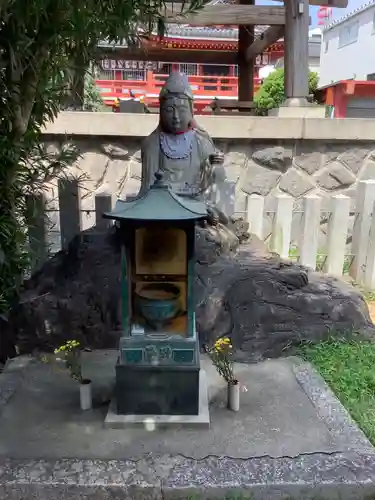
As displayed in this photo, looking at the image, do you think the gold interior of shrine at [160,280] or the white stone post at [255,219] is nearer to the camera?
the gold interior of shrine at [160,280]

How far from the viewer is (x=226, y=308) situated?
350 cm

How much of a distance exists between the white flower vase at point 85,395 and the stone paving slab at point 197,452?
4 centimetres

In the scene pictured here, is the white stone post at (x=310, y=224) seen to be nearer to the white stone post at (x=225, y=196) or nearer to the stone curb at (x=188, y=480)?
the white stone post at (x=225, y=196)

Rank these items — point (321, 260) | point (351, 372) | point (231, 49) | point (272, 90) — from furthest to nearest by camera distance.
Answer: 1. point (272, 90)
2. point (231, 49)
3. point (321, 260)
4. point (351, 372)

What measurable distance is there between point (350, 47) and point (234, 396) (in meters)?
24.4

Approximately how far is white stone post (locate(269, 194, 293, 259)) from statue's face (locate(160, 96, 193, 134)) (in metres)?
1.49

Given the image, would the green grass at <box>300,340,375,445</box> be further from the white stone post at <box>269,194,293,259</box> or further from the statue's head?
the statue's head

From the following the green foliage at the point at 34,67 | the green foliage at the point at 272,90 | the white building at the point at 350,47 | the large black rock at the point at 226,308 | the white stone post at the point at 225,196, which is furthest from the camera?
the white building at the point at 350,47

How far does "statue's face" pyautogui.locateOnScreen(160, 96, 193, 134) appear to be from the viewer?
418 cm

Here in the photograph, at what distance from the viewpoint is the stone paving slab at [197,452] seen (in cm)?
209

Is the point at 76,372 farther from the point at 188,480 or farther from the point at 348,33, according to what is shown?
the point at 348,33

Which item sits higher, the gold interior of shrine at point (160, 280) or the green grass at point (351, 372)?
the gold interior of shrine at point (160, 280)

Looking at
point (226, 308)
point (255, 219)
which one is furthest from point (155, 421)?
point (255, 219)


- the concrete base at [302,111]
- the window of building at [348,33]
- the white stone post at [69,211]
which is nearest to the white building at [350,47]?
the window of building at [348,33]
